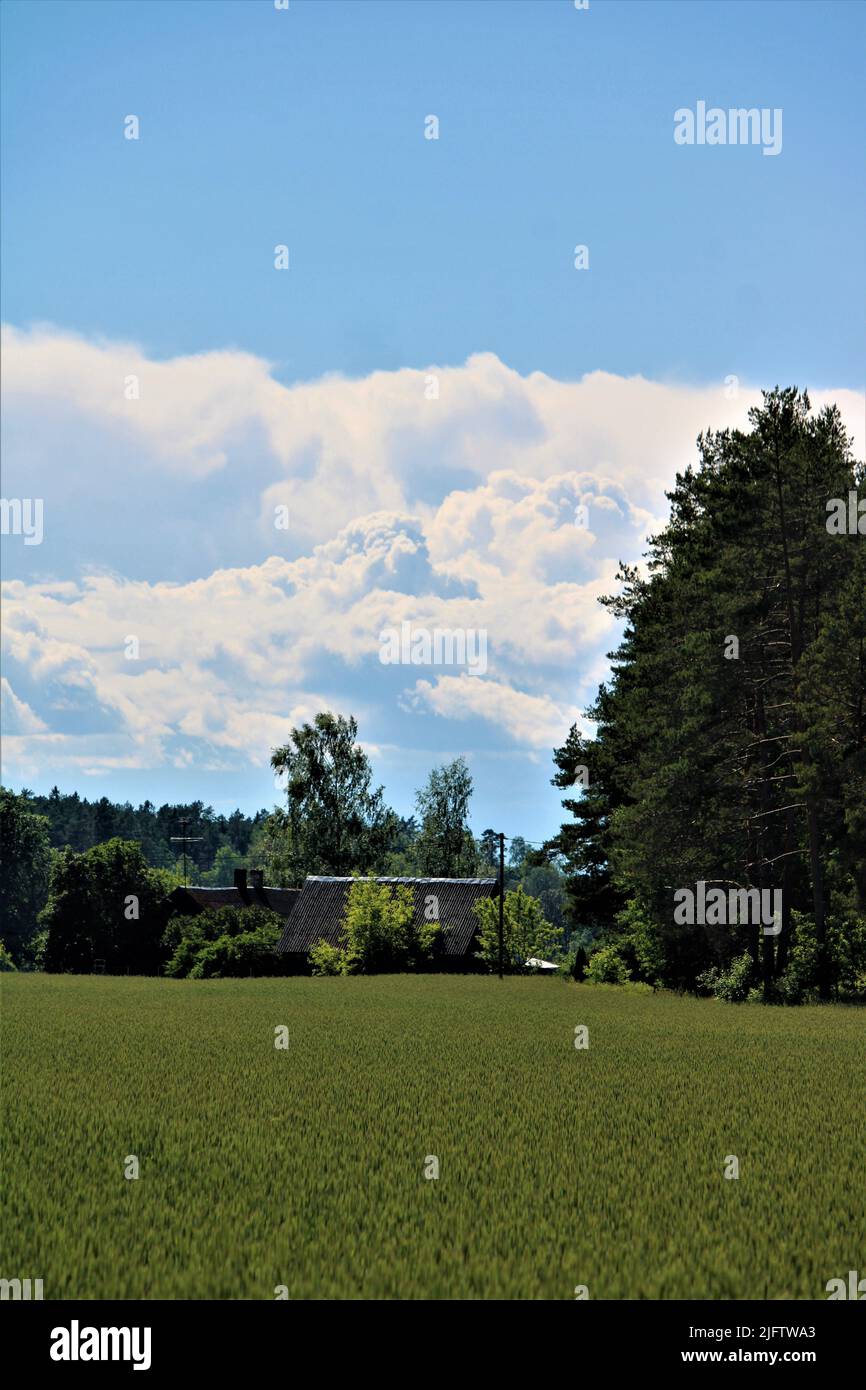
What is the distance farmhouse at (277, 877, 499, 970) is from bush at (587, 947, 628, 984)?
1779 centimetres

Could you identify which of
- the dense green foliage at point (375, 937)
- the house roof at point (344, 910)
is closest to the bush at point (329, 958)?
the dense green foliage at point (375, 937)

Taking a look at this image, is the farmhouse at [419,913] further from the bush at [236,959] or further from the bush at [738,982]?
the bush at [738,982]

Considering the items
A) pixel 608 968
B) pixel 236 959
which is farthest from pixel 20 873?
pixel 608 968

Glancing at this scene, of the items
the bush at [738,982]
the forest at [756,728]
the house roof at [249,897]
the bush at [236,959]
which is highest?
the forest at [756,728]

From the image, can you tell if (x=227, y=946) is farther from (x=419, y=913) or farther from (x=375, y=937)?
(x=419, y=913)

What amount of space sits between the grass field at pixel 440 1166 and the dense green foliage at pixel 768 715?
37.6ft

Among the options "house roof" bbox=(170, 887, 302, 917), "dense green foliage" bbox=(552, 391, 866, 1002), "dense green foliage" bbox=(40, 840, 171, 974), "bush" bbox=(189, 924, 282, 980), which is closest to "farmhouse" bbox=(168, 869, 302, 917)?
"house roof" bbox=(170, 887, 302, 917)

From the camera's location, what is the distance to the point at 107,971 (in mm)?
88500

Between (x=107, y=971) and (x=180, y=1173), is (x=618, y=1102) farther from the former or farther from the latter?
(x=107, y=971)

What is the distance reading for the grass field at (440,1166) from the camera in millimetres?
8883

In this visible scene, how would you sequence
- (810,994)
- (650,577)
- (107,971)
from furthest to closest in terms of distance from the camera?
(107,971), (650,577), (810,994)

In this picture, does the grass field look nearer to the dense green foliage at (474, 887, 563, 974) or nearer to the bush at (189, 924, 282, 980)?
the bush at (189, 924, 282, 980)
